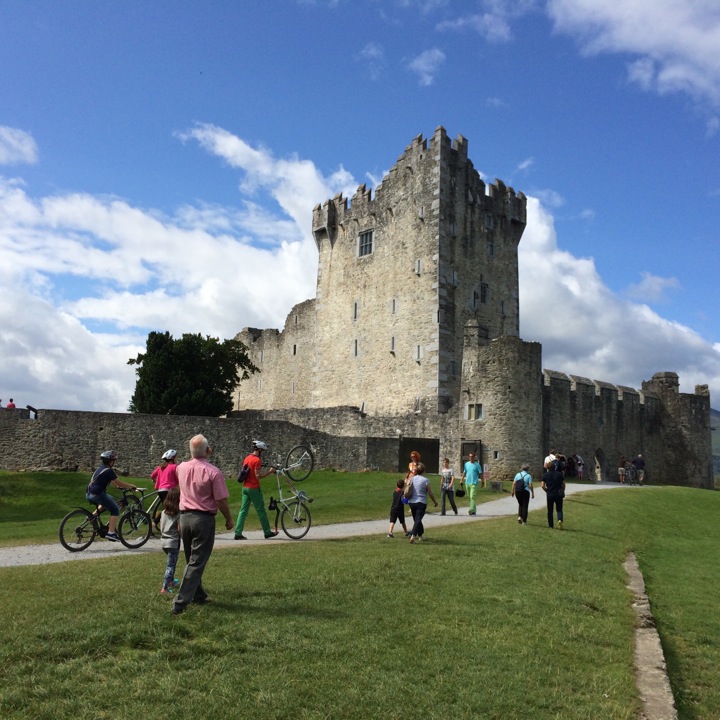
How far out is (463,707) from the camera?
237 inches

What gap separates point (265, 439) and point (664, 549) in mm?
20295

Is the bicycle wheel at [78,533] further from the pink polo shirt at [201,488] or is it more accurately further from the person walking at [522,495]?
the person walking at [522,495]

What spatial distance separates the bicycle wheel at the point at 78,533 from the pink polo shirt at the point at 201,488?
20.8ft

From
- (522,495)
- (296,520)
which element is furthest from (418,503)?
(522,495)

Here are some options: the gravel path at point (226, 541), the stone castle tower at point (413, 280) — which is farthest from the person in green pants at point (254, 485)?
the stone castle tower at point (413, 280)

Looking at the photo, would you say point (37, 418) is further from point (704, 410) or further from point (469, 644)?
point (704, 410)

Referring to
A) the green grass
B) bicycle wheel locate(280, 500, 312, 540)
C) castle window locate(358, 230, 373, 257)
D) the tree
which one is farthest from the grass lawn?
castle window locate(358, 230, 373, 257)

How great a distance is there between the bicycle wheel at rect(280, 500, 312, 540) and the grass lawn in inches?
94.5

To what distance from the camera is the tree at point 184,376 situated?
44.4 m

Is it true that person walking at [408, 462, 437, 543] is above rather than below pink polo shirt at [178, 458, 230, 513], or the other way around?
below

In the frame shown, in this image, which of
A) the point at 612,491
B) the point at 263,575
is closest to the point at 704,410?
the point at 612,491

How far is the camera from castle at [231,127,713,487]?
3397 centimetres

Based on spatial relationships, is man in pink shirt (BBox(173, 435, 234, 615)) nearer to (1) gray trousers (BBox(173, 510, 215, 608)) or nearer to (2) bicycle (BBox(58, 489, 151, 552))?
(1) gray trousers (BBox(173, 510, 215, 608))

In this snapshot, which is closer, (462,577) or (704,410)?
(462,577)
